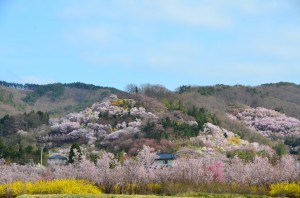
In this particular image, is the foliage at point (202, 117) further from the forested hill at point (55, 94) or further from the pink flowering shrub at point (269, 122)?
the forested hill at point (55, 94)

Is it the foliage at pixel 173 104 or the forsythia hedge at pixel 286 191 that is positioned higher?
the foliage at pixel 173 104

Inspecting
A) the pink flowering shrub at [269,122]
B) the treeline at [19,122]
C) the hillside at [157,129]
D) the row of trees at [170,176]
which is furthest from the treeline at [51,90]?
the row of trees at [170,176]

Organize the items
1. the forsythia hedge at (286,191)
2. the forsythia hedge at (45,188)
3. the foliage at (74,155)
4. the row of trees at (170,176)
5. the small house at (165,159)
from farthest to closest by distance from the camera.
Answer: the small house at (165,159), the foliage at (74,155), the row of trees at (170,176), the forsythia hedge at (286,191), the forsythia hedge at (45,188)

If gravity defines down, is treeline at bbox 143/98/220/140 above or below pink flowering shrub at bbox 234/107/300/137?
below

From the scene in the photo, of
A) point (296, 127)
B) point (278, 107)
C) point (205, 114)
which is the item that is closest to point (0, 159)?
point (205, 114)

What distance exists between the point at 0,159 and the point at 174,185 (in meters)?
20.4

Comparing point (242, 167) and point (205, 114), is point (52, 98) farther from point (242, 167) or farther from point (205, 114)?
point (242, 167)

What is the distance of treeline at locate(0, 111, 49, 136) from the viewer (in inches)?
2677

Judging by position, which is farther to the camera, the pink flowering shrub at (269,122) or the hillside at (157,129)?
the pink flowering shrub at (269,122)

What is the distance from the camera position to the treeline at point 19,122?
68.0 metres

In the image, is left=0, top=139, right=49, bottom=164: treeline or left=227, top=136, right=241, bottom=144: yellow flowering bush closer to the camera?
left=0, top=139, right=49, bottom=164: treeline

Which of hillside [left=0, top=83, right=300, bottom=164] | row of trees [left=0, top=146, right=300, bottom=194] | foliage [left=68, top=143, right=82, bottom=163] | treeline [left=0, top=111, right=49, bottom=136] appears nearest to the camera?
row of trees [left=0, top=146, right=300, bottom=194]

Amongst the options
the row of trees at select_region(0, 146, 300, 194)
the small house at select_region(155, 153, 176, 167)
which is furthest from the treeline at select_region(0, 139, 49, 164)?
the row of trees at select_region(0, 146, 300, 194)

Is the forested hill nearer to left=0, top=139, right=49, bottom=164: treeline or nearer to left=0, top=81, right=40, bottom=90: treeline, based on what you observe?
left=0, top=81, right=40, bottom=90: treeline
